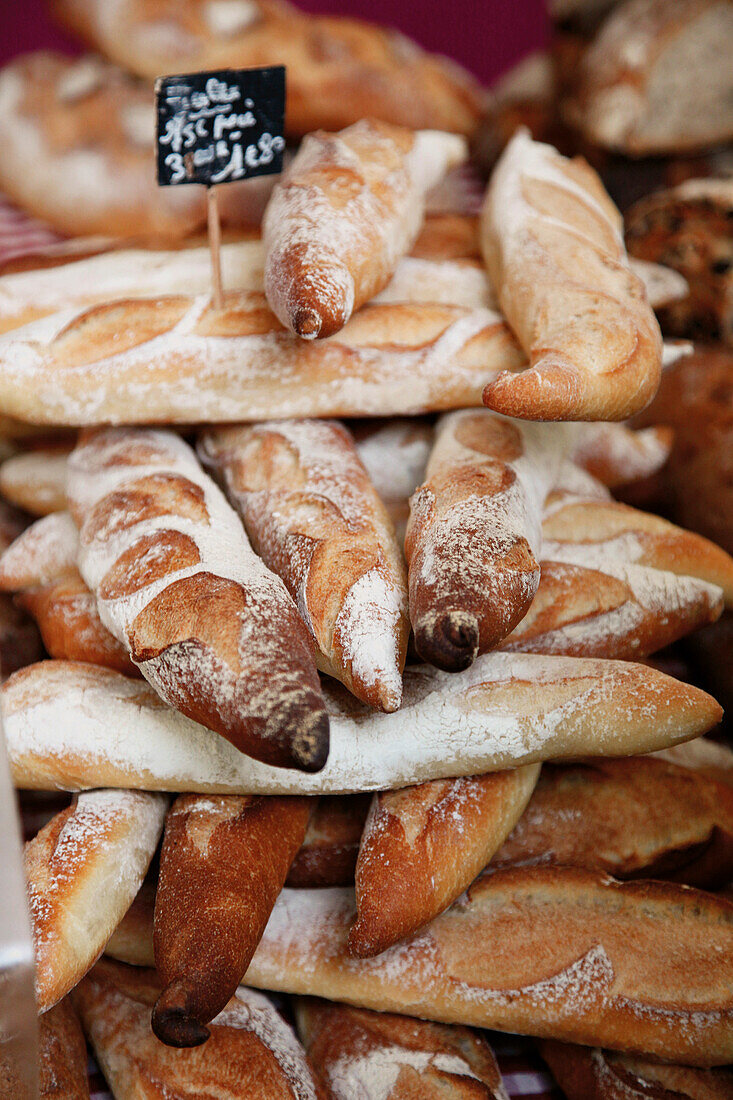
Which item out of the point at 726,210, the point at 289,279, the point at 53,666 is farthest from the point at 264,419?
the point at 726,210

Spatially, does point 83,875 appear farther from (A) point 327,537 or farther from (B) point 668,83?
(B) point 668,83

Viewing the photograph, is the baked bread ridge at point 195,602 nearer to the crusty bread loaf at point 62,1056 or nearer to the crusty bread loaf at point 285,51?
the crusty bread loaf at point 62,1056

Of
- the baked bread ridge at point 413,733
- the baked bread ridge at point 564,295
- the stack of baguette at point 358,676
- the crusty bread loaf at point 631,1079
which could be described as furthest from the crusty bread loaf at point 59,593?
the crusty bread loaf at point 631,1079

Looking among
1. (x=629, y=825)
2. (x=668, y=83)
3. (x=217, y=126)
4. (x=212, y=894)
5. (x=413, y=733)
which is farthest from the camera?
(x=668, y=83)

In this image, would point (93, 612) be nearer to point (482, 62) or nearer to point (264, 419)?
point (264, 419)

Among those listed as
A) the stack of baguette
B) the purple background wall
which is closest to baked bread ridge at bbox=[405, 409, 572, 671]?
the stack of baguette

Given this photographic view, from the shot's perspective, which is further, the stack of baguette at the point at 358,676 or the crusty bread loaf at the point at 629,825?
the crusty bread loaf at the point at 629,825

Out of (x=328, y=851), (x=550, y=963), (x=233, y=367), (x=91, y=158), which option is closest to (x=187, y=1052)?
(x=328, y=851)
